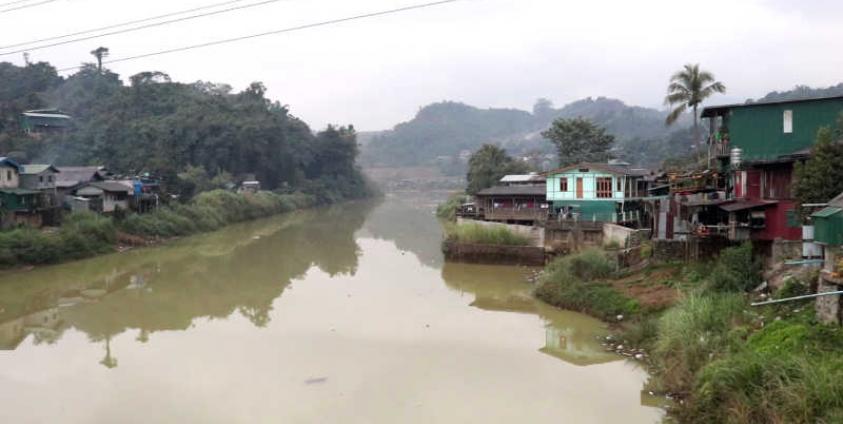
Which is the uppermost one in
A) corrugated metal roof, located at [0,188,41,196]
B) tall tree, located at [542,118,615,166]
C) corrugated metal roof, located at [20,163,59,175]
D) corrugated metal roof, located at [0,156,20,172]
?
tall tree, located at [542,118,615,166]

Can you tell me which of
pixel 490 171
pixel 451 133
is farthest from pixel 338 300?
pixel 451 133

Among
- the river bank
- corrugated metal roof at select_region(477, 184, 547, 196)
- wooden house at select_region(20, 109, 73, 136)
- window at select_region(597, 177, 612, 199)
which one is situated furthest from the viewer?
wooden house at select_region(20, 109, 73, 136)

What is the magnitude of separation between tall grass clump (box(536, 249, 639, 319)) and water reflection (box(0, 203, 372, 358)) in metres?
8.82

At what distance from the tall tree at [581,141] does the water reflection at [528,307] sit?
2141cm

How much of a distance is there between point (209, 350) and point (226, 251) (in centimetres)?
1894

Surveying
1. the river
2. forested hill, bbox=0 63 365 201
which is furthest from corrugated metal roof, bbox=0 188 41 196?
forested hill, bbox=0 63 365 201

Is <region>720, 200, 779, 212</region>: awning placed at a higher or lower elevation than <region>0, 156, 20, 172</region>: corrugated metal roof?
lower

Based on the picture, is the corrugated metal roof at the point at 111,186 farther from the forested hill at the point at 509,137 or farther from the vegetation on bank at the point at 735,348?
the forested hill at the point at 509,137

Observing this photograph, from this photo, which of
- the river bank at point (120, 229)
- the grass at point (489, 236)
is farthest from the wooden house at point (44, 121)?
the grass at point (489, 236)

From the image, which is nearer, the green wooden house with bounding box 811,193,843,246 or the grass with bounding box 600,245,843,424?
the grass with bounding box 600,245,843,424

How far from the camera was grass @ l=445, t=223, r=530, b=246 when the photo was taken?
2666 centimetres

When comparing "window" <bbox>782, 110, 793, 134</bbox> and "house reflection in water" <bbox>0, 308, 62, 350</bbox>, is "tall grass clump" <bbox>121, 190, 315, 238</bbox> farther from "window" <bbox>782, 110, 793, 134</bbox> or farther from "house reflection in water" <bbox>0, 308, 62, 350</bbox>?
"window" <bbox>782, 110, 793, 134</bbox>

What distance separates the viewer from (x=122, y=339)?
17031 millimetres

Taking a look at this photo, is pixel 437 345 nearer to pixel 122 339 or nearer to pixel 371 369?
pixel 371 369
